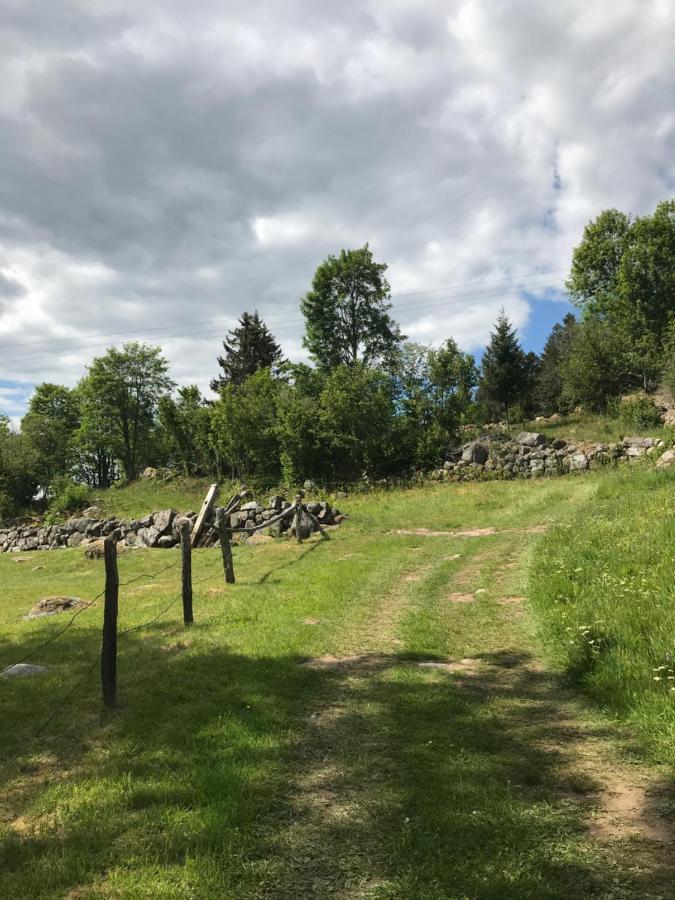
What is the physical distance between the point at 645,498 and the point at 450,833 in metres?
12.5

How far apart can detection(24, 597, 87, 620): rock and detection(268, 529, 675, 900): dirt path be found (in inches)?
318

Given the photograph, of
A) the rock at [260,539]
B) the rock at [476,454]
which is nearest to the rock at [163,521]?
the rock at [260,539]

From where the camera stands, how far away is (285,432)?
3319 centimetres

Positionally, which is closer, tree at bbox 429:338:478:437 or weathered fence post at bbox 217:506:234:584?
weathered fence post at bbox 217:506:234:584

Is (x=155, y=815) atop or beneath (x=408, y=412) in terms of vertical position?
beneath

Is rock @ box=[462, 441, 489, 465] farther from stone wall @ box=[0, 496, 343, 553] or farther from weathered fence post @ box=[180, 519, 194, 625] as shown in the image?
weathered fence post @ box=[180, 519, 194, 625]

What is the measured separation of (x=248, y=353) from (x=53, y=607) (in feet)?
138

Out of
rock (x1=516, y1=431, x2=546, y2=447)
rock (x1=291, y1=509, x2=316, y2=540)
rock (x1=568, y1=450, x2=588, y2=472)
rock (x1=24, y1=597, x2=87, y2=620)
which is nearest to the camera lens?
rock (x1=24, y1=597, x2=87, y2=620)

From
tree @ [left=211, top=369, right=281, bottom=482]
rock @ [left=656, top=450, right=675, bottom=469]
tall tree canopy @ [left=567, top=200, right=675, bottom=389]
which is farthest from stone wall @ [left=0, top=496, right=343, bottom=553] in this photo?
tall tree canopy @ [left=567, top=200, right=675, bottom=389]

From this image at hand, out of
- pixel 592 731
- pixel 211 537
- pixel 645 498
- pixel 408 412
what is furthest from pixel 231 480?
pixel 592 731

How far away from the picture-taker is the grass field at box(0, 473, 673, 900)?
3311mm

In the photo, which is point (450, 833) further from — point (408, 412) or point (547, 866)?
point (408, 412)

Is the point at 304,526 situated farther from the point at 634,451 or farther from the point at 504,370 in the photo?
the point at 504,370

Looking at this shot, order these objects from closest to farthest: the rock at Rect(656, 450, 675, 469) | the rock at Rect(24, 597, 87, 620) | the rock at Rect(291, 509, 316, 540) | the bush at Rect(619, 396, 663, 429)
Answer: the rock at Rect(24, 597, 87, 620)
the rock at Rect(291, 509, 316, 540)
the rock at Rect(656, 450, 675, 469)
the bush at Rect(619, 396, 663, 429)
